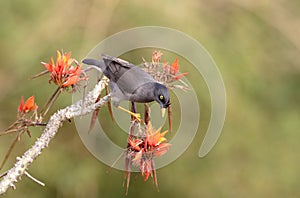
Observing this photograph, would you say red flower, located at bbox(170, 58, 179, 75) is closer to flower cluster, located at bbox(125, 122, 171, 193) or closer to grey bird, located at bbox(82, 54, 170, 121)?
grey bird, located at bbox(82, 54, 170, 121)

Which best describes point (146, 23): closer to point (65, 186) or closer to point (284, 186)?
point (65, 186)

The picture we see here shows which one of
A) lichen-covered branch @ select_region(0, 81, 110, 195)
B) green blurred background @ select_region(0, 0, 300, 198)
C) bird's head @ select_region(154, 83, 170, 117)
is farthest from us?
green blurred background @ select_region(0, 0, 300, 198)

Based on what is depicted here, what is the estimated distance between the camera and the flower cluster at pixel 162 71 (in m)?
1.12

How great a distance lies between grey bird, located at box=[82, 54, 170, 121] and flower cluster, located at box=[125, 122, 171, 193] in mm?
62

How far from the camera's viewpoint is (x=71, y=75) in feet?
3.35

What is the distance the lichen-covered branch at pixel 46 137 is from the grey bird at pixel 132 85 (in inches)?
2.0

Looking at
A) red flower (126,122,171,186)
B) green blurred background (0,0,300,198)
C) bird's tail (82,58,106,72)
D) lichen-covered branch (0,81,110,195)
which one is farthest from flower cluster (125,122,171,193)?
green blurred background (0,0,300,198)

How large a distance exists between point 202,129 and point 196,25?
1.95 ft

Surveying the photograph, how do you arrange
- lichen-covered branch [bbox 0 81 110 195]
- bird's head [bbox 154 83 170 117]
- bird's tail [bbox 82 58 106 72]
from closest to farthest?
lichen-covered branch [bbox 0 81 110 195], bird's head [bbox 154 83 170 117], bird's tail [bbox 82 58 106 72]

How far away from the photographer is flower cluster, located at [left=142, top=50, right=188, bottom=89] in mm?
1118

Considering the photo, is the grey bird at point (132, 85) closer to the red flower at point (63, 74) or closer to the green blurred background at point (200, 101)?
the red flower at point (63, 74)

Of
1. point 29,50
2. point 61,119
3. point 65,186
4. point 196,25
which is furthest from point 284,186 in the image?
point 61,119

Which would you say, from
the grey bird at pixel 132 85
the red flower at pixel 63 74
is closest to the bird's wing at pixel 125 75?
the grey bird at pixel 132 85

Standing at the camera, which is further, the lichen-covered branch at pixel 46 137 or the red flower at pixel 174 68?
the red flower at pixel 174 68
